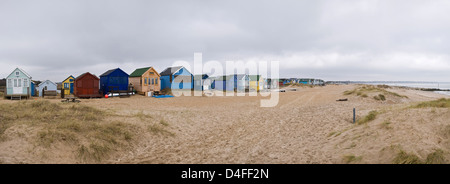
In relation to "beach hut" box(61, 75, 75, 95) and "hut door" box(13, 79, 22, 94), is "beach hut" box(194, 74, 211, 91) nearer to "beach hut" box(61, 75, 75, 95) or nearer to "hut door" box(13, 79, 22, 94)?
"beach hut" box(61, 75, 75, 95)

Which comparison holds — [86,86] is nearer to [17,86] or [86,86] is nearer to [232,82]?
[17,86]

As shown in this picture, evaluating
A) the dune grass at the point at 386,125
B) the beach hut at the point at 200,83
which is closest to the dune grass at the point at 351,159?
the dune grass at the point at 386,125

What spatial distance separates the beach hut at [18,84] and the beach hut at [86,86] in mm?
5375

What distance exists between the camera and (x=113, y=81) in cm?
3662

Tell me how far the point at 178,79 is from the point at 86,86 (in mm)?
16309

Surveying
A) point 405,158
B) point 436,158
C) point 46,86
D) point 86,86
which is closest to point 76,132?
point 405,158

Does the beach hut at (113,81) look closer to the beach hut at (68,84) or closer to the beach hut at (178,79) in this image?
the beach hut at (68,84)

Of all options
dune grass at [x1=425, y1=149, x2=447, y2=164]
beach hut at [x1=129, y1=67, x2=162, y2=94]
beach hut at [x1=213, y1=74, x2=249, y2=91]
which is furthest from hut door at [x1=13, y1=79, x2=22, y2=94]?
dune grass at [x1=425, y1=149, x2=447, y2=164]
